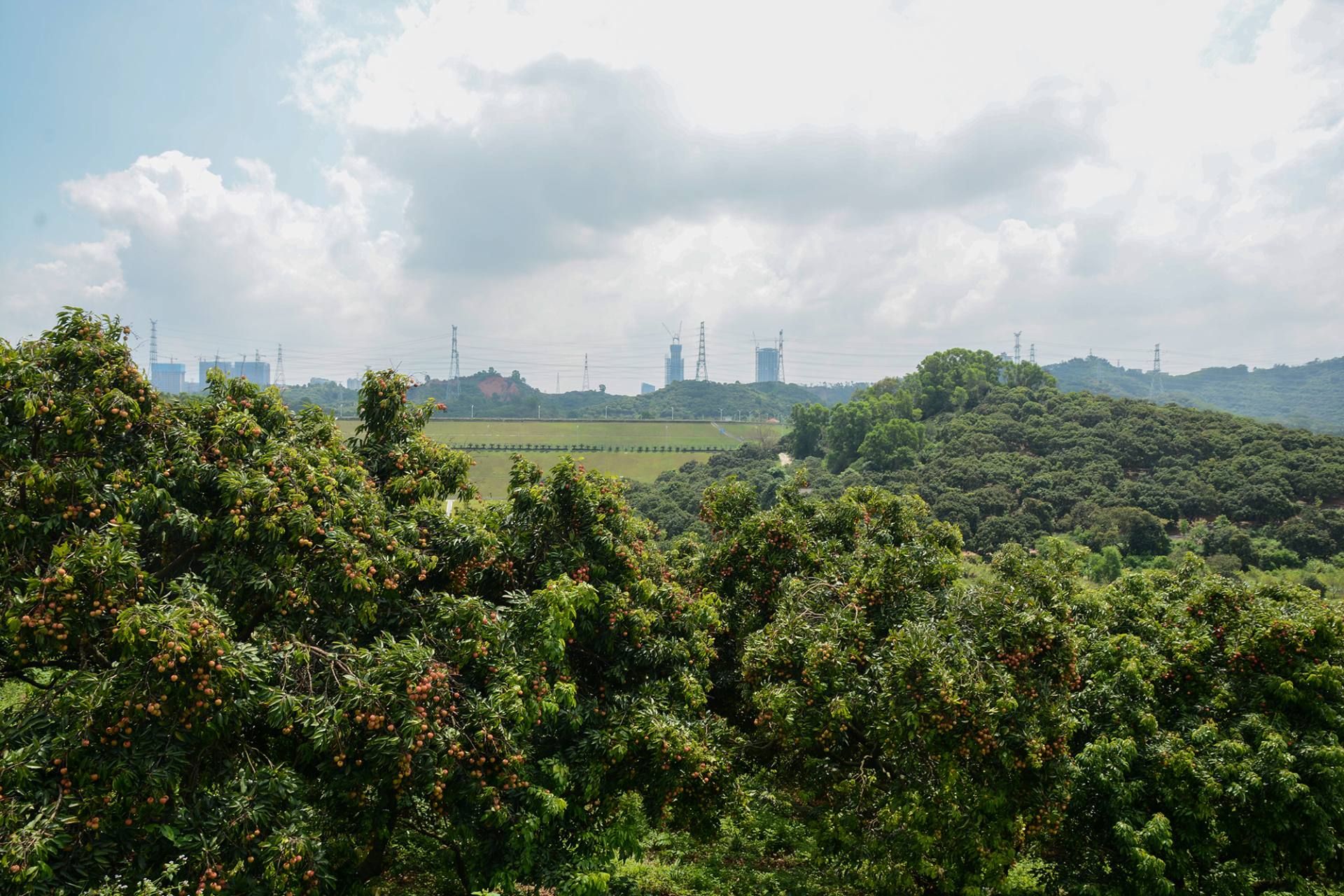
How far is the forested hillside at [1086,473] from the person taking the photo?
61.9 m

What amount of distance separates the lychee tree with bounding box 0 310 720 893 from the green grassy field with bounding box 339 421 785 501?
80.4m

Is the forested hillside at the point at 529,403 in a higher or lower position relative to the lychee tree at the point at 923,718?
higher

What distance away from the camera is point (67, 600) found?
7.89m

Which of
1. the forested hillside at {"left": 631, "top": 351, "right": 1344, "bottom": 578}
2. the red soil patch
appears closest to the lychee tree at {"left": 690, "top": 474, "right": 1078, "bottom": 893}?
the forested hillside at {"left": 631, "top": 351, "right": 1344, "bottom": 578}

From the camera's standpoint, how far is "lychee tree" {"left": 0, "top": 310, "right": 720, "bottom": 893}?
306 inches

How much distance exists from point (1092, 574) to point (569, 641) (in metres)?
52.6

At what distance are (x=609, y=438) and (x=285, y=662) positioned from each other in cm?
12598

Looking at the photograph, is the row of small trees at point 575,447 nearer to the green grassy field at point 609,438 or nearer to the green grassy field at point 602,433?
the green grassy field at point 609,438

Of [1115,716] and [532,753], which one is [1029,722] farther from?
[532,753]

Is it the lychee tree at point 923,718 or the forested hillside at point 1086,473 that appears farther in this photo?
the forested hillside at point 1086,473

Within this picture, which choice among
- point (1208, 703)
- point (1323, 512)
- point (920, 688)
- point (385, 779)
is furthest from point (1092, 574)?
point (385, 779)

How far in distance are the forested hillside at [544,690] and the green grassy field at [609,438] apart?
3143 inches

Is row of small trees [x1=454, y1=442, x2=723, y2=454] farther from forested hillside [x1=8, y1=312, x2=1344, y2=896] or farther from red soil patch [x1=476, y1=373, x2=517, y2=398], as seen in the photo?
forested hillside [x1=8, y1=312, x2=1344, y2=896]

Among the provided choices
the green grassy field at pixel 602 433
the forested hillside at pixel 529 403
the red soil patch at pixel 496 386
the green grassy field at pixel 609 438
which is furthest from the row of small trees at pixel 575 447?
the red soil patch at pixel 496 386
